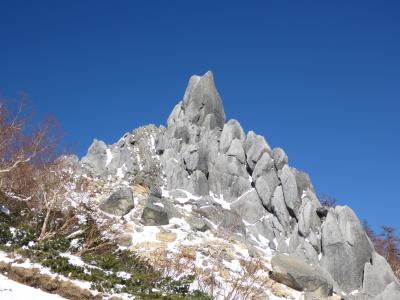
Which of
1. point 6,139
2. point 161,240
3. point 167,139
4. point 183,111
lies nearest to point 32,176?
point 6,139

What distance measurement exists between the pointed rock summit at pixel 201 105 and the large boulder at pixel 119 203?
4065 cm

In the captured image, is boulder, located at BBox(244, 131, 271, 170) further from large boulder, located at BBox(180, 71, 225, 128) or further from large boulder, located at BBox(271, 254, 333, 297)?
large boulder, located at BBox(271, 254, 333, 297)

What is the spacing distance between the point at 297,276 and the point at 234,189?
34.2m

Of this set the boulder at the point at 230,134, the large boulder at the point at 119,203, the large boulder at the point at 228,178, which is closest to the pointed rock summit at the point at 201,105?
the boulder at the point at 230,134

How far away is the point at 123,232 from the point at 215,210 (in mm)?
23225

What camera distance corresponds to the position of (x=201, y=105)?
70812 mm

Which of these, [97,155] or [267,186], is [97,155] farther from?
[267,186]

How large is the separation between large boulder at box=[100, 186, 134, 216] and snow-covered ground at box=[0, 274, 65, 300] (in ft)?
50.2

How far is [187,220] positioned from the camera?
2994 cm

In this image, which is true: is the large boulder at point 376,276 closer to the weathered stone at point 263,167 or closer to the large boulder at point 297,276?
the large boulder at point 297,276

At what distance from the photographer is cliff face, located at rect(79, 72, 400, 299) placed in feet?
133

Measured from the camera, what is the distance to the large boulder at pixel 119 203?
27.4 meters

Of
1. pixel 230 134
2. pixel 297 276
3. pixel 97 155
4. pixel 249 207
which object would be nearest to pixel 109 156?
pixel 97 155

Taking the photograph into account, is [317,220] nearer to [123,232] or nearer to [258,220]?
[258,220]
